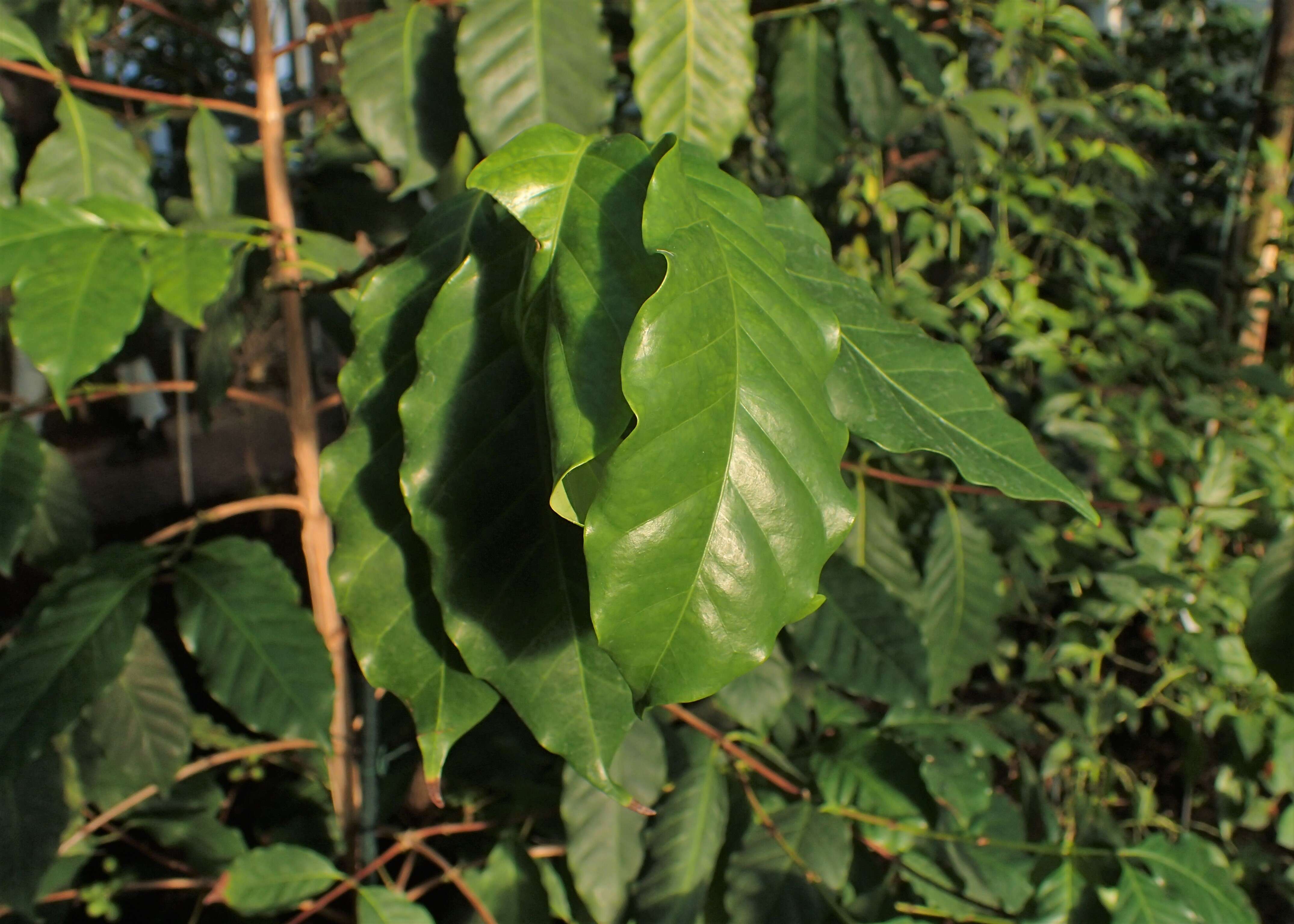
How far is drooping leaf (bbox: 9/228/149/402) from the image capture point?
539 mm

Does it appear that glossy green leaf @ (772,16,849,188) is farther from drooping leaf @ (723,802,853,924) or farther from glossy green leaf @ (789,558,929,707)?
drooping leaf @ (723,802,853,924)

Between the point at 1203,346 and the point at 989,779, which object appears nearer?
the point at 989,779

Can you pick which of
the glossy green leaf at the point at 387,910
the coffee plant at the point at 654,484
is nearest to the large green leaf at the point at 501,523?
the coffee plant at the point at 654,484

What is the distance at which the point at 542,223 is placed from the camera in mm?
402

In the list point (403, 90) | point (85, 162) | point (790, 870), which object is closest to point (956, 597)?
point (790, 870)

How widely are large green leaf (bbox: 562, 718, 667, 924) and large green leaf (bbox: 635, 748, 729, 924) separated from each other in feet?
0.07

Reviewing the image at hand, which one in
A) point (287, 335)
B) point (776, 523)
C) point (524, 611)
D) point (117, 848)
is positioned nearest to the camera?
point (776, 523)

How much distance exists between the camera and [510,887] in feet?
3.11

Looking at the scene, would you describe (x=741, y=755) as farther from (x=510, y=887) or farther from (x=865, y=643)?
(x=510, y=887)

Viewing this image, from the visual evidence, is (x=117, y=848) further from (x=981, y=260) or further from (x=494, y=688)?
(x=981, y=260)

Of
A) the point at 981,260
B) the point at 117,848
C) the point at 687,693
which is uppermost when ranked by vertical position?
the point at 687,693

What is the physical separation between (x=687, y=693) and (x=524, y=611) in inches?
6.7

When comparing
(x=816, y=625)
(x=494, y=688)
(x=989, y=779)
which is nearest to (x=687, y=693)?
(x=494, y=688)

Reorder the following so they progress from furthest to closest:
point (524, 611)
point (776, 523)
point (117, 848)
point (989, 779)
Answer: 1. point (117, 848)
2. point (989, 779)
3. point (524, 611)
4. point (776, 523)
